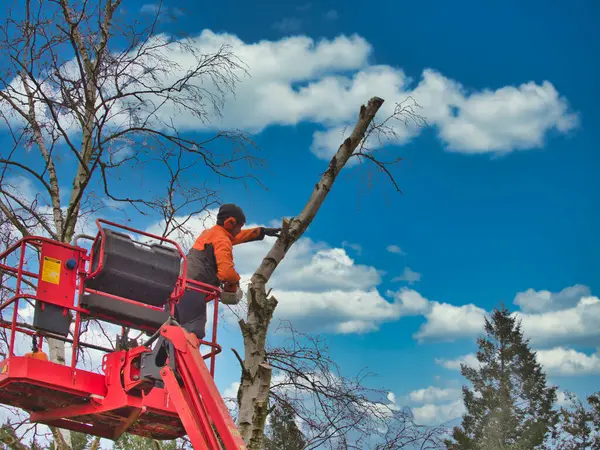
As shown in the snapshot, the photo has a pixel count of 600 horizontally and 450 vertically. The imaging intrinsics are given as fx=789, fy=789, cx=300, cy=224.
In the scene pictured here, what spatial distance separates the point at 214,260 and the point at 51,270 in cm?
175

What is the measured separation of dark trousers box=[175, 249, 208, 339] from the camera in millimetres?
7500

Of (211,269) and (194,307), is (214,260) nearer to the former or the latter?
(211,269)

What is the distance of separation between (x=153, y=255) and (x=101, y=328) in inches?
155

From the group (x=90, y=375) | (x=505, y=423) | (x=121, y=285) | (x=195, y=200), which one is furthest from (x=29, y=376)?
(x=505, y=423)

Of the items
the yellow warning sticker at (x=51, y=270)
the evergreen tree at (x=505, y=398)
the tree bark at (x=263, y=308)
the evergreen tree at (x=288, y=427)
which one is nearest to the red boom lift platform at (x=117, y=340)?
the yellow warning sticker at (x=51, y=270)

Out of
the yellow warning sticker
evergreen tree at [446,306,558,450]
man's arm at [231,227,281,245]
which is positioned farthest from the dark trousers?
evergreen tree at [446,306,558,450]

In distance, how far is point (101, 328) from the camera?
10266mm

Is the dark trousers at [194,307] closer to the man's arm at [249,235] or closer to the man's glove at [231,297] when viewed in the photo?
the man's glove at [231,297]

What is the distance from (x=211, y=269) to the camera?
779cm

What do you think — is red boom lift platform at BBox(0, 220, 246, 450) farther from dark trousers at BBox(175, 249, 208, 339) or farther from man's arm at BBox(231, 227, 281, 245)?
man's arm at BBox(231, 227, 281, 245)

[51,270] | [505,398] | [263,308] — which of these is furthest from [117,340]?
[505,398]

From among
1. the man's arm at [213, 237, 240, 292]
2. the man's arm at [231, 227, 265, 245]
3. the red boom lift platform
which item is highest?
the man's arm at [231, 227, 265, 245]

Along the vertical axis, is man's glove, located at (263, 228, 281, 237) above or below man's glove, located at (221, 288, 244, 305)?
above

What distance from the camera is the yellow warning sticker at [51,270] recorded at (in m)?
6.49
